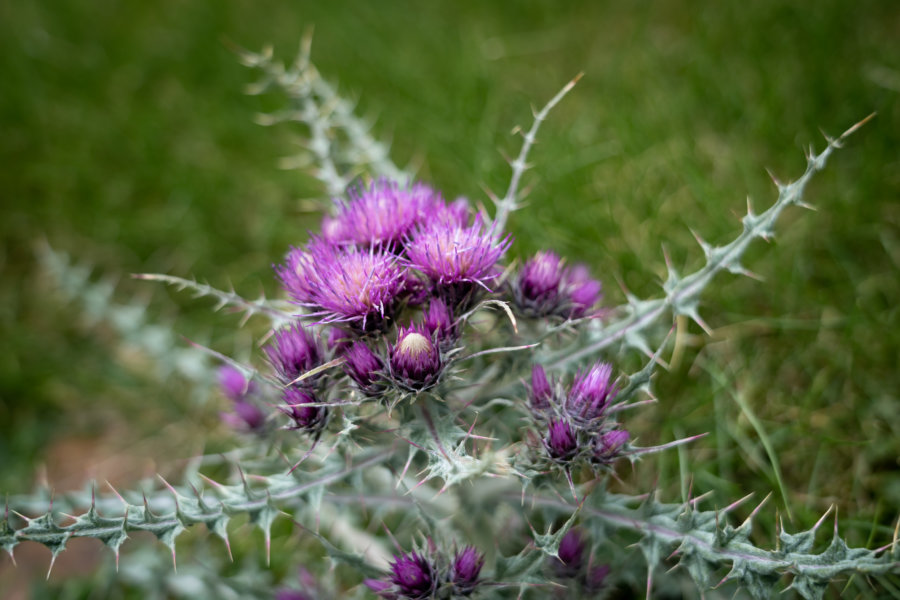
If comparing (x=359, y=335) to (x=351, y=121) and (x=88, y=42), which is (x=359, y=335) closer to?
(x=351, y=121)

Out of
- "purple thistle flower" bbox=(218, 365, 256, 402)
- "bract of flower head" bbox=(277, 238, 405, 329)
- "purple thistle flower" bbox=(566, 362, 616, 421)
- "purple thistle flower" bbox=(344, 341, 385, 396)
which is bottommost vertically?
"purple thistle flower" bbox=(218, 365, 256, 402)

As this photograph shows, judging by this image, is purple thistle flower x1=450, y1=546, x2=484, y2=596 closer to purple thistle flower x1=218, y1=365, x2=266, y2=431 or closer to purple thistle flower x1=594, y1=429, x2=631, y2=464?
purple thistle flower x1=594, y1=429, x2=631, y2=464

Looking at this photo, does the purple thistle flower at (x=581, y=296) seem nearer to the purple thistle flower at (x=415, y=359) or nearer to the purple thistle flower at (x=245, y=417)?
the purple thistle flower at (x=415, y=359)

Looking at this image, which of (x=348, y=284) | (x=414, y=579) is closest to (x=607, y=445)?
(x=414, y=579)

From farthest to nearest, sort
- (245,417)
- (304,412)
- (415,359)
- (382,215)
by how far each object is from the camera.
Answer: (245,417)
(382,215)
(304,412)
(415,359)

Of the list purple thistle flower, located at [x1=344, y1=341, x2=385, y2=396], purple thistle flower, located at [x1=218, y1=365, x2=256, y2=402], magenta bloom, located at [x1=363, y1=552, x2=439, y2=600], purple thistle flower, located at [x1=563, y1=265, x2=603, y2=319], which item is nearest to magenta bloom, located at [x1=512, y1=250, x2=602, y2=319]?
purple thistle flower, located at [x1=563, y1=265, x2=603, y2=319]

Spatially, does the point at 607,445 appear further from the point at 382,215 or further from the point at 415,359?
the point at 382,215

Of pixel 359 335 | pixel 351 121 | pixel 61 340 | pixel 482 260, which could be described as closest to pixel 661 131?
pixel 351 121
